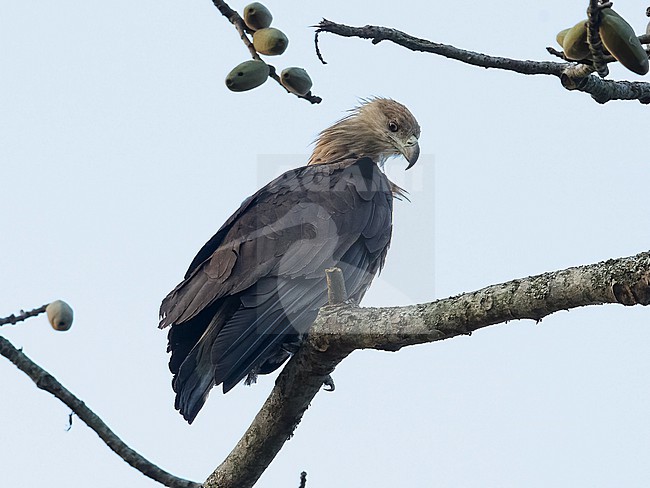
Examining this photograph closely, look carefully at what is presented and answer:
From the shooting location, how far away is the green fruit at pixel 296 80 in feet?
7.84

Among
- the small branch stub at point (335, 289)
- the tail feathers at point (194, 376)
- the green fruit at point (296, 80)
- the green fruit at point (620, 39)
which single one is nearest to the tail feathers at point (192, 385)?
the tail feathers at point (194, 376)

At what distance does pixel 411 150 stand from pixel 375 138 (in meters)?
0.33

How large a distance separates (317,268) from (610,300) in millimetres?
2519

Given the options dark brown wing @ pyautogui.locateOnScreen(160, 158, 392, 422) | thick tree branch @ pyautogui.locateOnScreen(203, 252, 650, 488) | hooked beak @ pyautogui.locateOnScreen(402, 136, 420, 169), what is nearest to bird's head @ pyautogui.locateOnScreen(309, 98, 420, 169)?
hooked beak @ pyautogui.locateOnScreen(402, 136, 420, 169)

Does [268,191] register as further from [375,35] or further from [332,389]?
[375,35]

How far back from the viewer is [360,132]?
255 inches

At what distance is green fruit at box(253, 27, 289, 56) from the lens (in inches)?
90.7

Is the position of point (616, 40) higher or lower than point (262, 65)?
lower

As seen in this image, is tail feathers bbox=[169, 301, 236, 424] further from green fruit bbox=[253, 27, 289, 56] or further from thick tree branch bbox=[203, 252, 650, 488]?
green fruit bbox=[253, 27, 289, 56]

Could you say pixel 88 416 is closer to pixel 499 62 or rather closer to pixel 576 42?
pixel 499 62

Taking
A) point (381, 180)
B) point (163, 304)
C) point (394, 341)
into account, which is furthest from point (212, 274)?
point (394, 341)

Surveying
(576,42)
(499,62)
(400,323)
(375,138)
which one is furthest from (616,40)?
(375,138)

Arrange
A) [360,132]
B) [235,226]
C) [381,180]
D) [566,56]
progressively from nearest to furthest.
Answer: [566,56]
[235,226]
[381,180]
[360,132]

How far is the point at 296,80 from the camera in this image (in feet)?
7.90
